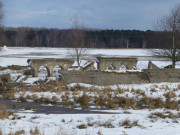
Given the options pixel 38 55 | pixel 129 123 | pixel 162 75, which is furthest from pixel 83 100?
pixel 38 55

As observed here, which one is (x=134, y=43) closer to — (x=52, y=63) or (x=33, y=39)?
(x=33, y=39)

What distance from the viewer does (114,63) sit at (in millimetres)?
26984

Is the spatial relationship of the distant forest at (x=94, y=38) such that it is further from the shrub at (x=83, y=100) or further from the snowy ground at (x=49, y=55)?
the shrub at (x=83, y=100)

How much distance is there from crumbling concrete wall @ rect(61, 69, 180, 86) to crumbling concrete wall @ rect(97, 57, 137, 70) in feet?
19.7

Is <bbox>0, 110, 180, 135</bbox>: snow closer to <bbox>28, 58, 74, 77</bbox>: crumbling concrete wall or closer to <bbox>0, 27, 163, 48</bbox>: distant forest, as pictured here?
<bbox>28, 58, 74, 77</bbox>: crumbling concrete wall

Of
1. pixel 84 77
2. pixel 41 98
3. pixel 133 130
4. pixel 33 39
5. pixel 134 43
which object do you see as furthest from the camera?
pixel 33 39

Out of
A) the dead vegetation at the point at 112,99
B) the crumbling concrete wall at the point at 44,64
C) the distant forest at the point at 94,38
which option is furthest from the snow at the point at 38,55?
the distant forest at the point at 94,38

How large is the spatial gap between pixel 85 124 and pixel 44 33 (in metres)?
109

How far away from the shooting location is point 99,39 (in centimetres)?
9875

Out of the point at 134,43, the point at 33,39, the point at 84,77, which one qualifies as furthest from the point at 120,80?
the point at 33,39

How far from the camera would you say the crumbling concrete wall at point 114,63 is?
26.4m

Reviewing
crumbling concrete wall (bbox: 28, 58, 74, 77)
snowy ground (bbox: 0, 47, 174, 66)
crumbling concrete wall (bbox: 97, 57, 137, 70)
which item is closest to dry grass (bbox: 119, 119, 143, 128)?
crumbling concrete wall (bbox: 97, 57, 137, 70)

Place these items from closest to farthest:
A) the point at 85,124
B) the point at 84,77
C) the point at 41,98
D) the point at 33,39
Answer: the point at 85,124 → the point at 41,98 → the point at 84,77 → the point at 33,39

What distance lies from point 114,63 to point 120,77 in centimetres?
673
